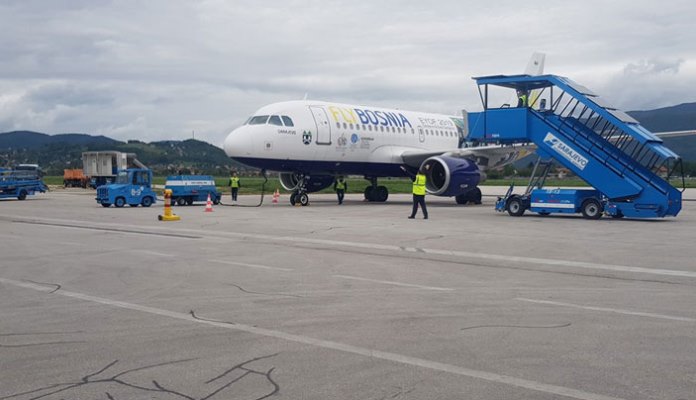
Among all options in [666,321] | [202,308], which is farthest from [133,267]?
[666,321]

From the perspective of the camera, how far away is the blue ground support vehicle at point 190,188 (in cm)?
3034

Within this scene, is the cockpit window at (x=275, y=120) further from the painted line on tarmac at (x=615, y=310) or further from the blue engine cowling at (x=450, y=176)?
the painted line on tarmac at (x=615, y=310)

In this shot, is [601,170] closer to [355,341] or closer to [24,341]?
[355,341]

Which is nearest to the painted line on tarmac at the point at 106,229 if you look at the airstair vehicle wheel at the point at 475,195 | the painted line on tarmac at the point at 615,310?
the painted line on tarmac at the point at 615,310

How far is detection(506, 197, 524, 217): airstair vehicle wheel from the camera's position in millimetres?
22891

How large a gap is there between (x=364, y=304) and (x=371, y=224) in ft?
37.0

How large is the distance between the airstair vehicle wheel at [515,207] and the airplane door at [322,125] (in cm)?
799

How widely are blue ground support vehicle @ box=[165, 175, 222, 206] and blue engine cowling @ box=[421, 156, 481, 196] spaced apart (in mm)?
9925

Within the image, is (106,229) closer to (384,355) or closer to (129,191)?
(129,191)

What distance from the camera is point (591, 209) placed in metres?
21.5

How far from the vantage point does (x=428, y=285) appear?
9.52 metres

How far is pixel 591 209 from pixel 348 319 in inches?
629

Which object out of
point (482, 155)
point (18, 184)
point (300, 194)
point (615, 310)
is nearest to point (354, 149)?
point (300, 194)

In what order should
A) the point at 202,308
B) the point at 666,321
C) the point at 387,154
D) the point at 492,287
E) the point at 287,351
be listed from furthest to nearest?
the point at 387,154 → the point at 492,287 → the point at 202,308 → the point at 666,321 → the point at 287,351
